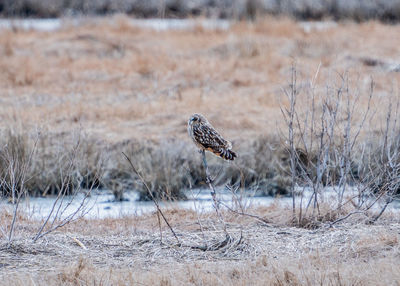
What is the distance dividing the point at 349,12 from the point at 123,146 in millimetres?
13606

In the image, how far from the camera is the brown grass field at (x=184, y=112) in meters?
6.91

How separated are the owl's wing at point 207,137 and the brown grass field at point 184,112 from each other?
92cm

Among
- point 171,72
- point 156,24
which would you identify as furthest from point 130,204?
point 156,24

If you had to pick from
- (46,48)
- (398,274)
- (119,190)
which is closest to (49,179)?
(119,190)

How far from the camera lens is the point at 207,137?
24.9ft

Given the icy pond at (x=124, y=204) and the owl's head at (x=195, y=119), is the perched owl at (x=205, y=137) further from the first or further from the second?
the icy pond at (x=124, y=204)

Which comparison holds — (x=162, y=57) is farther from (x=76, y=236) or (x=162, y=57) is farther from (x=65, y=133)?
(x=76, y=236)

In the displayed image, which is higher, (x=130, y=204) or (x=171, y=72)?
(x=171, y=72)

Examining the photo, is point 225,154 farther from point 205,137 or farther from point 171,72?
point 171,72

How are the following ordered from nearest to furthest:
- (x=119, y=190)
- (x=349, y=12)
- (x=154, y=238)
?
(x=154, y=238)
(x=119, y=190)
(x=349, y=12)

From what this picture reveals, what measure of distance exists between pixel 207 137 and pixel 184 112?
6.51m

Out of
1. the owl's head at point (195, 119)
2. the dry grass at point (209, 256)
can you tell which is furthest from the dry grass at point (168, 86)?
the owl's head at point (195, 119)

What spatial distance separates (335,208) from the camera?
887 centimetres

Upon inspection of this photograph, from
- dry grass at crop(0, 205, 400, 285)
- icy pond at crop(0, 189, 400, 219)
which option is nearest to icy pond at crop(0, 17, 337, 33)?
icy pond at crop(0, 189, 400, 219)
